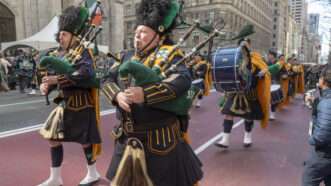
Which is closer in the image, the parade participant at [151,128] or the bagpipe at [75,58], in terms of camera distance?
the parade participant at [151,128]

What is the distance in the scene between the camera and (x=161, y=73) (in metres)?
2.00

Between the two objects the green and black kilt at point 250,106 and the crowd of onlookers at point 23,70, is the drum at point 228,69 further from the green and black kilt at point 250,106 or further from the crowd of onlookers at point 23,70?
the crowd of onlookers at point 23,70

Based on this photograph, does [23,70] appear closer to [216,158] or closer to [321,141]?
[216,158]

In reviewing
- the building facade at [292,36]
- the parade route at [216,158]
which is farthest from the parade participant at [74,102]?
the building facade at [292,36]

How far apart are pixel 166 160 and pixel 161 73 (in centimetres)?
62

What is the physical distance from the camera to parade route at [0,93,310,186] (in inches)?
159

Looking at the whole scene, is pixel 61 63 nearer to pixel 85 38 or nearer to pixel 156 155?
pixel 85 38

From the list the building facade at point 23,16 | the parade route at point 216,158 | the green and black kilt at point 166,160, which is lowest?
the parade route at point 216,158

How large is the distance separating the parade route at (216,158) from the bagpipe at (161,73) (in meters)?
2.13

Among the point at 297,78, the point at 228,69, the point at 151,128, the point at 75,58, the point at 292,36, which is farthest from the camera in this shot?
the point at 292,36

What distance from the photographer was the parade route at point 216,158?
4047 mm

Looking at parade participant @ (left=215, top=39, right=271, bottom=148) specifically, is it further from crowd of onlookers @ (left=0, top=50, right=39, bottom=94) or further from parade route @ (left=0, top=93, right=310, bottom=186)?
crowd of onlookers @ (left=0, top=50, right=39, bottom=94)

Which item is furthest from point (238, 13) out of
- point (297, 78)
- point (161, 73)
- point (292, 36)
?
point (292, 36)

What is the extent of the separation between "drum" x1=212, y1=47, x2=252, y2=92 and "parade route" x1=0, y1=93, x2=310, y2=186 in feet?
4.00
